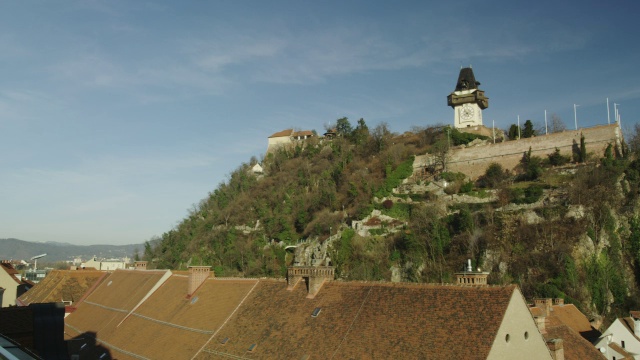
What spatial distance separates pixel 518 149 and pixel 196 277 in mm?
44121

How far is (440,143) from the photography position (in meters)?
66.6

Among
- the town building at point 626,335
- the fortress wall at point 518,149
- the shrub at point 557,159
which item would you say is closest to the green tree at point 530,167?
the fortress wall at point 518,149

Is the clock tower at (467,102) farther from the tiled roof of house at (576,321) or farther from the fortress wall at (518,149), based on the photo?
the tiled roof of house at (576,321)

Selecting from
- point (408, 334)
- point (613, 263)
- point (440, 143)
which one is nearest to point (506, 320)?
point (408, 334)

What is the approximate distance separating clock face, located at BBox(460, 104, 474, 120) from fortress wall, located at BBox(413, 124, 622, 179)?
12547 millimetres

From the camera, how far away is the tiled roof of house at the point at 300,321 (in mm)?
16500

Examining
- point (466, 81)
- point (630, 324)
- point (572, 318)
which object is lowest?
point (630, 324)

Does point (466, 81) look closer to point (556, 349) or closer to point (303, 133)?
point (303, 133)

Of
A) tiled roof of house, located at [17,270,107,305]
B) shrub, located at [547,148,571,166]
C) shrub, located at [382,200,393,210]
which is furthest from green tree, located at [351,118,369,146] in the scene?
tiled roof of house, located at [17,270,107,305]

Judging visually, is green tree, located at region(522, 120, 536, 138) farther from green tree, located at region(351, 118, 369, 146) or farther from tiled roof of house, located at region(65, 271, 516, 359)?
tiled roof of house, located at region(65, 271, 516, 359)

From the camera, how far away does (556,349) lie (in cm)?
Answer: 1941

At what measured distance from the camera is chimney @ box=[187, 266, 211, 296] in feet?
94.1

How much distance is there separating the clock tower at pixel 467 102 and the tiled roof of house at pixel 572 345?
2181 inches

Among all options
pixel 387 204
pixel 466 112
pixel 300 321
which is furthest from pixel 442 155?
pixel 300 321
